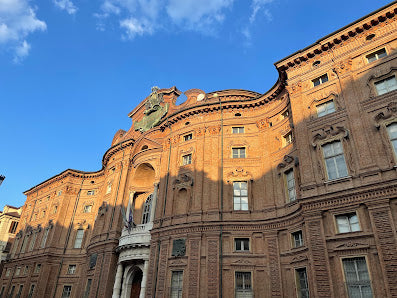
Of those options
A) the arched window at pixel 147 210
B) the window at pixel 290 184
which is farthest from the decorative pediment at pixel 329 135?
the arched window at pixel 147 210

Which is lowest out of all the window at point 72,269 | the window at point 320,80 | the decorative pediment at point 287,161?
the window at point 72,269

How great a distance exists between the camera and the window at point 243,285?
70.0 feet

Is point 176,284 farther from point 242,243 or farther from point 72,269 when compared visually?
point 72,269

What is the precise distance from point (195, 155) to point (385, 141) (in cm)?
1482

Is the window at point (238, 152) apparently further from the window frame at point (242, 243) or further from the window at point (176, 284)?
the window at point (176, 284)

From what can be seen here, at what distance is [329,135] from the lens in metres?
20.1

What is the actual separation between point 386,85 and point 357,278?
11.7 m

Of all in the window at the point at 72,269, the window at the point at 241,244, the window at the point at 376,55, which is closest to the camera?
the window at the point at 376,55

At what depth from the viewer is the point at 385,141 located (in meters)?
17.7

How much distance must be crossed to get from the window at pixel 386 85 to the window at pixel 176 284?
18.7 m

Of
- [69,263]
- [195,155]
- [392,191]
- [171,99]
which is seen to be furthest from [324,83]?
[69,263]

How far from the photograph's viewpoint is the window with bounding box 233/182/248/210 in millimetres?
24797

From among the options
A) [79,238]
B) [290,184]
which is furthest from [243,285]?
[79,238]

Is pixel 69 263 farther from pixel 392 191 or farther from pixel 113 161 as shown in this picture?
pixel 392 191
